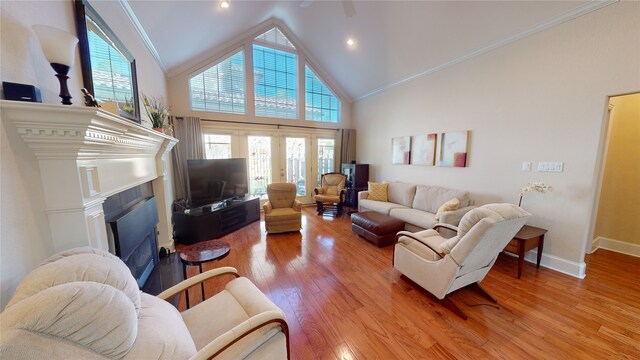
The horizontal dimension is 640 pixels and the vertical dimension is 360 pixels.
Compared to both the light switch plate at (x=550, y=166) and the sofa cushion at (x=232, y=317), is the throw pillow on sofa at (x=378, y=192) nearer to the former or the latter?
the light switch plate at (x=550, y=166)

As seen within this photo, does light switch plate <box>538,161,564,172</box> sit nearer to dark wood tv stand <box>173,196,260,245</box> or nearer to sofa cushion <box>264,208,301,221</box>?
sofa cushion <box>264,208,301,221</box>

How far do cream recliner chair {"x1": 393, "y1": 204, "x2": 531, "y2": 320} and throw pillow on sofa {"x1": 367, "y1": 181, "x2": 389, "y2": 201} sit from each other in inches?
92.5

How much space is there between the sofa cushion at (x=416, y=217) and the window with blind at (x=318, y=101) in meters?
3.35

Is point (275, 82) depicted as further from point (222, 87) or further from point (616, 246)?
point (616, 246)

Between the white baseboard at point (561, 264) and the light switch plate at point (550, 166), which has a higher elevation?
the light switch plate at point (550, 166)

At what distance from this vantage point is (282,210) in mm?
3957

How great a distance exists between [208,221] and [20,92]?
280cm

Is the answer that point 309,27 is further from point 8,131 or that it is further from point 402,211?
point 8,131

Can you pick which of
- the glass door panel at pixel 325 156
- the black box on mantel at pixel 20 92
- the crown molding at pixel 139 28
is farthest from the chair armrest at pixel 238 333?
the glass door panel at pixel 325 156

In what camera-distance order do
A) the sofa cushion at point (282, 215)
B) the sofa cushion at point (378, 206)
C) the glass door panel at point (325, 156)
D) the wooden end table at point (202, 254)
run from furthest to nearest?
the glass door panel at point (325, 156)
the sofa cushion at point (378, 206)
the sofa cushion at point (282, 215)
the wooden end table at point (202, 254)

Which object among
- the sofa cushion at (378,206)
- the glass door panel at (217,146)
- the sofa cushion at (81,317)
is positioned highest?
the glass door panel at (217,146)

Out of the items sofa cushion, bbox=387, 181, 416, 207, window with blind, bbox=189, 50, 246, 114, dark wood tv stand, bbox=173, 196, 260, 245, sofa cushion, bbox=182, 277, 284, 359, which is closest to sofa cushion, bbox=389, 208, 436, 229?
sofa cushion, bbox=387, 181, 416, 207

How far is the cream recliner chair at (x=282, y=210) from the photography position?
12.2 ft

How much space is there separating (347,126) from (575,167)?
4.55m
